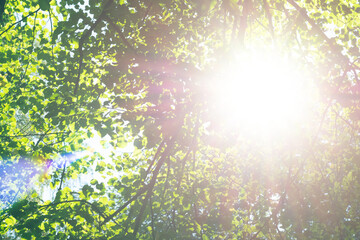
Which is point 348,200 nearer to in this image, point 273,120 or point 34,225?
point 273,120

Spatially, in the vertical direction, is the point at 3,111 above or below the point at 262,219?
above

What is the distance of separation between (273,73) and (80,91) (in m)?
3.80

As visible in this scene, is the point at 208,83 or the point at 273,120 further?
the point at 273,120

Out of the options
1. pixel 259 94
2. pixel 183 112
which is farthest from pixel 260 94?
pixel 183 112

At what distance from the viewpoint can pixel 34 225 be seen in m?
3.31

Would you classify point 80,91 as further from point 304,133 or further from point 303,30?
point 303,30

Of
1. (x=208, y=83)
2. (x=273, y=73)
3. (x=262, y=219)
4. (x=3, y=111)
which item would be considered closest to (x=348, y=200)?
(x=262, y=219)

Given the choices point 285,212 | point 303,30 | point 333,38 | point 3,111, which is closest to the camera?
point 285,212

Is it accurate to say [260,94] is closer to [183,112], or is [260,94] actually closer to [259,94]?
[259,94]

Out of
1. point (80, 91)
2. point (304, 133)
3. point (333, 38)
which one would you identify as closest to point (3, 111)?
point (80, 91)

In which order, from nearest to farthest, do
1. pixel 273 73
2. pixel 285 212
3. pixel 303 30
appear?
pixel 285 212, pixel 273 73, pixel 303 30

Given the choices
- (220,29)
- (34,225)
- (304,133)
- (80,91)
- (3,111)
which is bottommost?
(34,225)

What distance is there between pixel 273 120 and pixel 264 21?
3604mm

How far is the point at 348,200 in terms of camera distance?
205 inches
